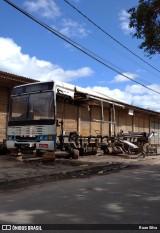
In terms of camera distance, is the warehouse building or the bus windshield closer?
the bus windshield

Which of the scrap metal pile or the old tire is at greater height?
the scrap metal pile

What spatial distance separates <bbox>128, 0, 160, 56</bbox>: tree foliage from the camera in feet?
47.9

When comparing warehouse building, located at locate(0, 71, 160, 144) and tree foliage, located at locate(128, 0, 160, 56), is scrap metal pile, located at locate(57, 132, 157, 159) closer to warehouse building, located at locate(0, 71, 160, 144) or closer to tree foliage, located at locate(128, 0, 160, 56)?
warehouse building, located at locate(0, 71, 160, 144)

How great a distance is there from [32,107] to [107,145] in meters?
6.53

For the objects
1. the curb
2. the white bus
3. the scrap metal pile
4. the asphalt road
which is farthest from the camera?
the scrap metal pile

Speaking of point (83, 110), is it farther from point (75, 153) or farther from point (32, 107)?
point (32, 107)

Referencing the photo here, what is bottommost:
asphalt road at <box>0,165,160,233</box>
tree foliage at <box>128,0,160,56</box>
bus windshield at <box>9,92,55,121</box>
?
asphalt road at <box>0,165,160,233</box>

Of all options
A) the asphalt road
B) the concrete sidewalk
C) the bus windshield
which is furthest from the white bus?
the asphalt road

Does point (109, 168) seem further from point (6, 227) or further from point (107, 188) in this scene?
point (6, 227)

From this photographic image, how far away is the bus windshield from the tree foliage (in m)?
4.24

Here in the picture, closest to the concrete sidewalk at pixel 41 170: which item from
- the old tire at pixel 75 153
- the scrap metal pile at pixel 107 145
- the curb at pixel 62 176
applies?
the curb at pixel 62 176

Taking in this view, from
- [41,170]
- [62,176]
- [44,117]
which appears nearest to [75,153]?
[44,117]

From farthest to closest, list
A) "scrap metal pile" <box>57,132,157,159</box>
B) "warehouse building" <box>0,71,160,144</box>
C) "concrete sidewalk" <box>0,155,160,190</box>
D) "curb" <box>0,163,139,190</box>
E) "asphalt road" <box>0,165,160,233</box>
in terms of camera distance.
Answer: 1. "warehouse building" <box>0,71,160,144</box>
2. "scrap metal pile" <box>57,132,157,159</box>
3. "concrete sidewalk" <box>0,155,160,190</box>
4. "curb" <box>0,163,139,190</box>
5. "asphalt road" <box>0,165,160,233</box>

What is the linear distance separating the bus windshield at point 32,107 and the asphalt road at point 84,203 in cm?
454
